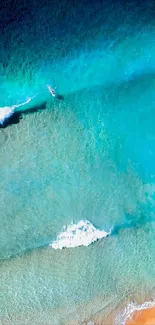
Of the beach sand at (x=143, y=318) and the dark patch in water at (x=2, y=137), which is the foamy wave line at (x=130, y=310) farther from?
the dark patch in water at (x=2, y=137)

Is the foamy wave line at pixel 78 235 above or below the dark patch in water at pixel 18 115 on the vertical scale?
below

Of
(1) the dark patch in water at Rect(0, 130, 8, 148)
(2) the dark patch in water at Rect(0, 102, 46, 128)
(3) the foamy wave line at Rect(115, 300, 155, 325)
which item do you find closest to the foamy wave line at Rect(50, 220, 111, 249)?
(3) the foamy wave line at Rect(115, 300, 155, 325)

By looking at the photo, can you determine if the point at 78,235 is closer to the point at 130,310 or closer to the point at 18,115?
the point at 130,310

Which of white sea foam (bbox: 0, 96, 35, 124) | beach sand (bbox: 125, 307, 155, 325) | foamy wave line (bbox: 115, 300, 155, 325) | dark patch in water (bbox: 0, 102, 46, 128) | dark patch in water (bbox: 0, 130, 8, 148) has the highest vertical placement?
white sea foam (bbox: 0, 96, 35, 124)

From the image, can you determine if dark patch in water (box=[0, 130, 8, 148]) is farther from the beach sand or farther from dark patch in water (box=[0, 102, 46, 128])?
the beach sand

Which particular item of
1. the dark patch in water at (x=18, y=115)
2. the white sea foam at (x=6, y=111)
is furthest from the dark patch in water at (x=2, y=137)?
the white sea foam at (x=6, y=111)

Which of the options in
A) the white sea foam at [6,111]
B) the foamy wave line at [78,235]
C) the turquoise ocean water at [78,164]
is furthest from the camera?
the foamy wave line at [78,235]
